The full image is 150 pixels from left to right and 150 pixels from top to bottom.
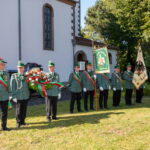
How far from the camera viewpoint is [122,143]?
522 cm

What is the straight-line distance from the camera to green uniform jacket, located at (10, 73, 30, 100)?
22.4ft

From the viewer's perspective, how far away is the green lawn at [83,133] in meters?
5.14

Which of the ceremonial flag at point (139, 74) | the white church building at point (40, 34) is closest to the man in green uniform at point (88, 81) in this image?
the ceremonial flag at point (139, 74)

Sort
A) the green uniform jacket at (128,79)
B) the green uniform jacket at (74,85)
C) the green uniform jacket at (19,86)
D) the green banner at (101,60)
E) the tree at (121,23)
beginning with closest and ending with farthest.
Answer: the green uniform jacket at (19,86), the green uniform jacket at (74,85), the green banner at (101,60), the green uniform jacket at (128,79), the tree at (121,23)

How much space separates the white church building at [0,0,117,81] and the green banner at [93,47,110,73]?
21.8 ft

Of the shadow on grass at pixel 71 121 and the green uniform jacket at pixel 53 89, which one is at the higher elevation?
the green uniform jacket at pixel 53 89

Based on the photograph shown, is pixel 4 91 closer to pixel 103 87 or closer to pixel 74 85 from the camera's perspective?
pixel 74 85

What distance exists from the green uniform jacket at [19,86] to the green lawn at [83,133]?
0.88 meters

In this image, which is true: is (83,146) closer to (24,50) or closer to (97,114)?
(97,114)

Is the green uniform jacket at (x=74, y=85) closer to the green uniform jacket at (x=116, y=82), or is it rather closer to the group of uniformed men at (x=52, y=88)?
the group of uniformed men at (x=52, y=88)

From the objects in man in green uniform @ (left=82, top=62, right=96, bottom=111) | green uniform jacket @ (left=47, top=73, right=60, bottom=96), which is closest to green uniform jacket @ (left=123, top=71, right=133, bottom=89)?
man in green uniform @ (left=82, top=62, right=96, bottom=111)

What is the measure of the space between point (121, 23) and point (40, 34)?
48.5ft

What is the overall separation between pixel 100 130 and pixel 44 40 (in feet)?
38.2

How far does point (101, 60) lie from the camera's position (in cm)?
941
